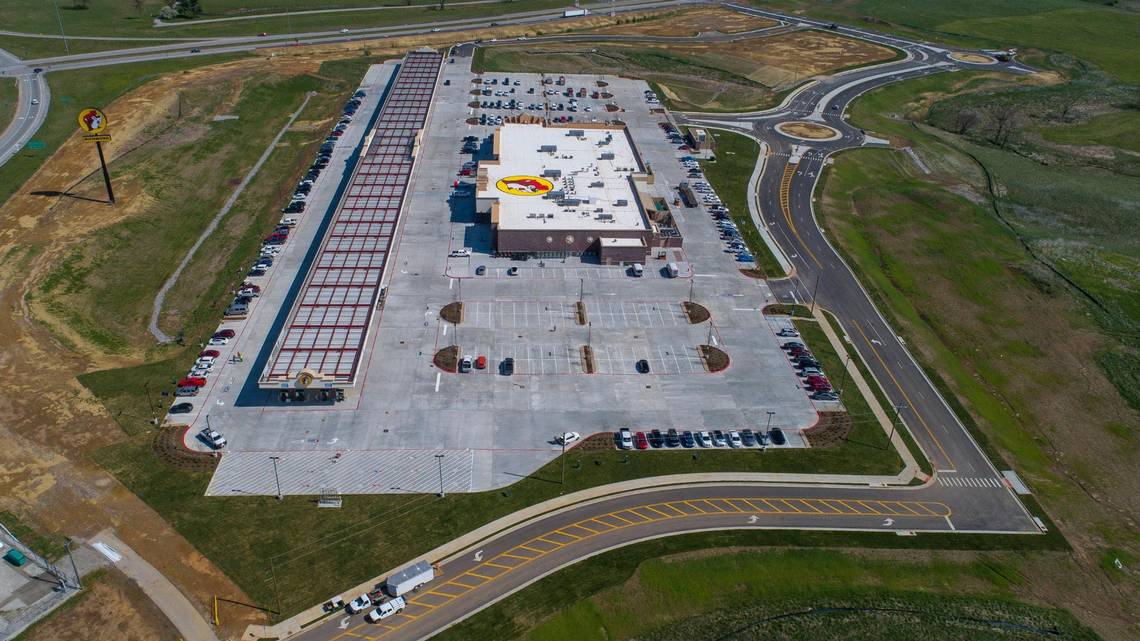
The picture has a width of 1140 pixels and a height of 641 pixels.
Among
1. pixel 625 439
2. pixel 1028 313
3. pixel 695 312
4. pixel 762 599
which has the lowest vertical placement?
pixel 762 599

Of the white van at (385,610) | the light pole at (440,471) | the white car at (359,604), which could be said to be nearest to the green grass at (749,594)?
the white van at (385,610)

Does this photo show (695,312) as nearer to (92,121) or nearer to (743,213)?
(743,213)

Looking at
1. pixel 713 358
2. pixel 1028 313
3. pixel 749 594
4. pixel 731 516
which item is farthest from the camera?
pixel 1028 313

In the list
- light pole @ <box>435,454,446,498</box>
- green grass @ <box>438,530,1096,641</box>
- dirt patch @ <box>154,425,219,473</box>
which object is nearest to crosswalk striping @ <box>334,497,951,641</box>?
green grass @ <box>438,530,1096,641</box>

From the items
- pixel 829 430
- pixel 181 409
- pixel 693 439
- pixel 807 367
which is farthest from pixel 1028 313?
pixel 181 409

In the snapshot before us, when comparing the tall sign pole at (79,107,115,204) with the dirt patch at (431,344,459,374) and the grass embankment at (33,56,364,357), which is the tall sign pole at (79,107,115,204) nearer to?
the grass embankment at (33,56,364,357)

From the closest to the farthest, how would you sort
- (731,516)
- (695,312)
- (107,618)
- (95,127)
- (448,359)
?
(107,618) < (731,516) < (448,359) < (695,312) < (95,127)

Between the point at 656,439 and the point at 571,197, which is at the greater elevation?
the point at 571,197
